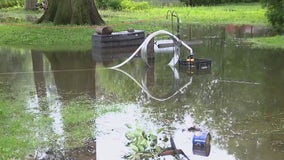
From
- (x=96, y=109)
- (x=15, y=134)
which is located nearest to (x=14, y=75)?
(x=96, y=109)

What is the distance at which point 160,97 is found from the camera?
8.65 metres

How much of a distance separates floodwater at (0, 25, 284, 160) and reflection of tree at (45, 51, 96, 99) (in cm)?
2

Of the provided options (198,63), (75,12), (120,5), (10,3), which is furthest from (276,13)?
(10,3)

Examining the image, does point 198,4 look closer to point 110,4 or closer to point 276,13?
point 110,4

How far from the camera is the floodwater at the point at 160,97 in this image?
20.6 feet

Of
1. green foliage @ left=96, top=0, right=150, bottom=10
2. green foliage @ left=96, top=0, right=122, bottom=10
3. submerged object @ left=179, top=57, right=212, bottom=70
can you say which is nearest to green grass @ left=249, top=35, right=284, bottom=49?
submerged object @ left=179, top=57, right=212, bottom=70

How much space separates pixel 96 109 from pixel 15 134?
5.32 feet

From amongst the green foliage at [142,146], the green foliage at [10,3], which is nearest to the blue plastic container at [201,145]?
the green foliage at [142,146]

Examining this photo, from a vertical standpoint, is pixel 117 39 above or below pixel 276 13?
below

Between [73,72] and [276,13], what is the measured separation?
28.1 ft

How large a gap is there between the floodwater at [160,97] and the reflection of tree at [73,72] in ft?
0.06

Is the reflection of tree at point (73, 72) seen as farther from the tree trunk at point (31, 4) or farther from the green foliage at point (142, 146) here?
the tree trunk at point (31, 4)

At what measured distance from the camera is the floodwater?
629 centimetres

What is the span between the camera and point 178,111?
7.68 m
